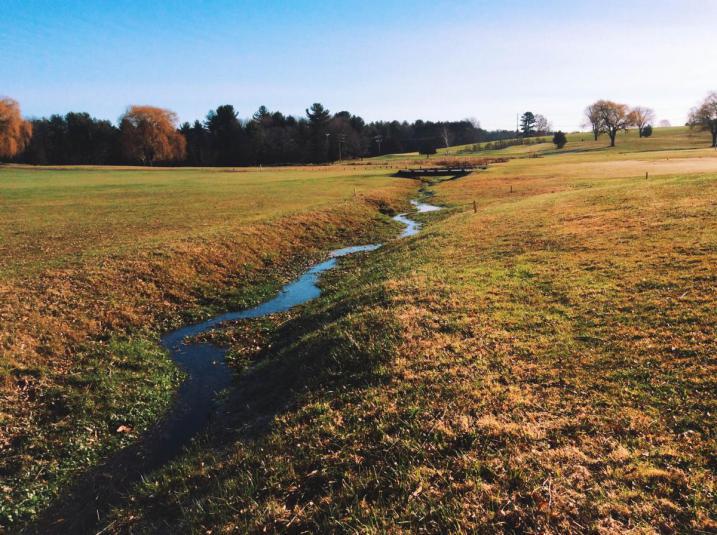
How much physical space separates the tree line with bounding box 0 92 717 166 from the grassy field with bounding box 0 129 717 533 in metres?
108

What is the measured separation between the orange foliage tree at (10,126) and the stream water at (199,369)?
338 feet

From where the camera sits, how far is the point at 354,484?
6000mm

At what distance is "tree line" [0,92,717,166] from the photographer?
111 m

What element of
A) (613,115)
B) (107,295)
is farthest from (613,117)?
(107,295)

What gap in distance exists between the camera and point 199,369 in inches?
509

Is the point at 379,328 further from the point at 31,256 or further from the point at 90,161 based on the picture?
the point at 90,161

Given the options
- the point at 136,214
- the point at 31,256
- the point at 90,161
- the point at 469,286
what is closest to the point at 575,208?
the point at 469,286

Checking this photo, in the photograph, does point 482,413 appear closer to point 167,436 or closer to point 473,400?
point 473,400

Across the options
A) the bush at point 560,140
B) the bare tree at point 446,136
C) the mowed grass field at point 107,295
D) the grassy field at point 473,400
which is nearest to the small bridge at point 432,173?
the mowed grass field at point 107,295

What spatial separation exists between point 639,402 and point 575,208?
2055cm

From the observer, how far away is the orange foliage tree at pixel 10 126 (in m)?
90.2

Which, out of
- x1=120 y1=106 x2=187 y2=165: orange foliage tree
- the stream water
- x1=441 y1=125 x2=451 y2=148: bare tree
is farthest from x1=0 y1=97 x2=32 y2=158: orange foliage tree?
x1=441 y1=125 x2=451 y2=148: bare tree

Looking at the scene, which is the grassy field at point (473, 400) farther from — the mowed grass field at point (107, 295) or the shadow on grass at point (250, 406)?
the mowed grass field at point (107, 295)

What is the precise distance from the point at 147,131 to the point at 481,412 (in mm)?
124209
